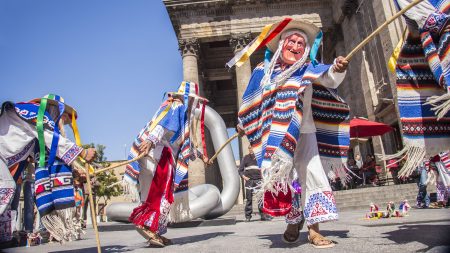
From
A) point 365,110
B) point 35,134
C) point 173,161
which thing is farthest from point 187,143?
point 365,110

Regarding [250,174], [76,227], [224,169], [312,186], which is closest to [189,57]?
[224,169]

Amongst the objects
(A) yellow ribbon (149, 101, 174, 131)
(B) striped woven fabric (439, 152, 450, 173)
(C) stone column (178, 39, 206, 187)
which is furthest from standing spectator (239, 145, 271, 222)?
(C) stone column (178, 39, 206, 187)

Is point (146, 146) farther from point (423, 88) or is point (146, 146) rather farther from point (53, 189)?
point (423, 88)

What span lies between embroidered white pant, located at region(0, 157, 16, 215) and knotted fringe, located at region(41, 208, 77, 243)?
46 centimetres


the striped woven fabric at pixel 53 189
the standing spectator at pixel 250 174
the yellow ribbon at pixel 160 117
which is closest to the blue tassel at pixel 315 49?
the yellow ribbon at pixel 160 117

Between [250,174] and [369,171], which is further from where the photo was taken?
[369,171]

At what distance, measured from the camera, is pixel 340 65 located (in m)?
3.04

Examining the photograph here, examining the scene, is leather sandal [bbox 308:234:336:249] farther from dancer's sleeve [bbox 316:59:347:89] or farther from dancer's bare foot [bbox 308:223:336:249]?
dancer's sleeve [bbox 316:59:347:89]

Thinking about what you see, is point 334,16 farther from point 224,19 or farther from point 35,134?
point 35,134

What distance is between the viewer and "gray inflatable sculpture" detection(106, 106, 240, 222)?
9.49 metres

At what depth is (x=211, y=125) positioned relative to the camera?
43.3 feet

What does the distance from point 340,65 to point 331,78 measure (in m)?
0.26

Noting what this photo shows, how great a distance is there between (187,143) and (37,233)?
469 centimetres

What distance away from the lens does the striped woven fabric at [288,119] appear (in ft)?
10.9
